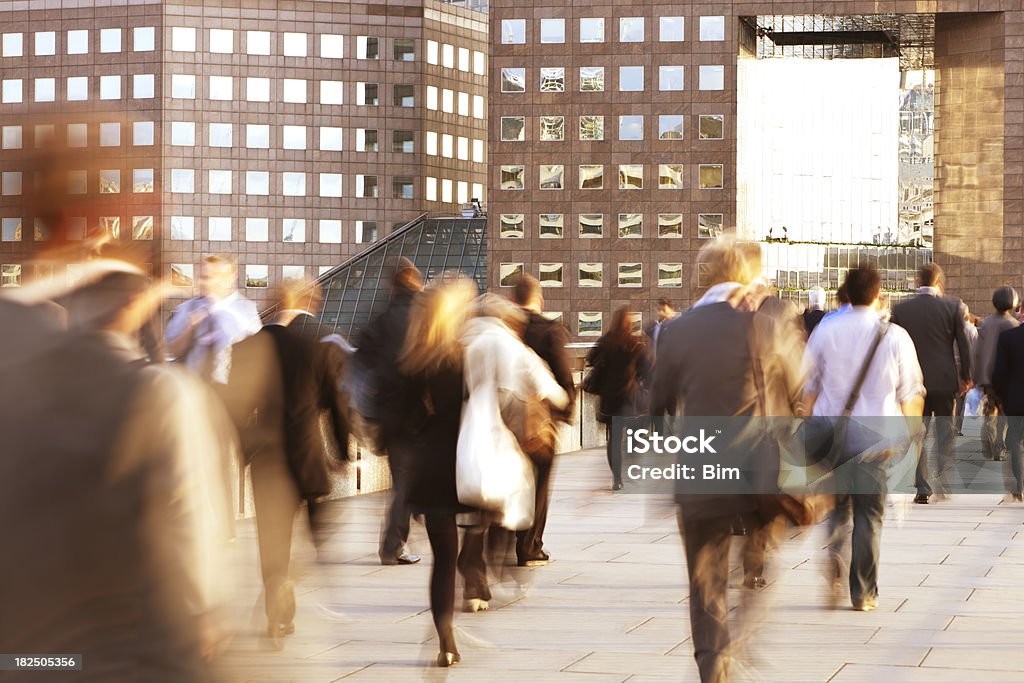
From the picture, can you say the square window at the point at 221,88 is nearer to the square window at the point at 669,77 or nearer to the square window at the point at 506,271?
the square window at the point at 506,271

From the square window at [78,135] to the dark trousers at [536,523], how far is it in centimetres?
852

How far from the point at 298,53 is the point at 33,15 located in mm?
17815

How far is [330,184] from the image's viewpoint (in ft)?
323

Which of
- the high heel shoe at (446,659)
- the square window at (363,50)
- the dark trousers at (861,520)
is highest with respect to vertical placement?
the square window at (363,50)

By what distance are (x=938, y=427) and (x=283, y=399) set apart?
9.19 m

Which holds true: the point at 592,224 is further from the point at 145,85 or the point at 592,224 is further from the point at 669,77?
the point at 145,85

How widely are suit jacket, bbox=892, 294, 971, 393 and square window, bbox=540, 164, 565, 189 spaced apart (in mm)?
70470

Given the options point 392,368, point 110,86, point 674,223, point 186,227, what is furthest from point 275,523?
point 110,86

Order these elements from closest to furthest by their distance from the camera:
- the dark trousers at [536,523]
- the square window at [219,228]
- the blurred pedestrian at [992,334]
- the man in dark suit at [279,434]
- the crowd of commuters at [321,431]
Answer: the crowd of commuters at [321,431]
the man in dark suit at [279,434]
the dark trousers at [536,523]
the blurred pedestrian at [992,334]
the square window at [219,228]

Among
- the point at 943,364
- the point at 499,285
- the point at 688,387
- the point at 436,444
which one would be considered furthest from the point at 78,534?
the point at 499,285

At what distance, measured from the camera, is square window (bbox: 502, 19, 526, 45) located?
83.5m

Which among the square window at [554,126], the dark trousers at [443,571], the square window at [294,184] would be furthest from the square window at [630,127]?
the dark trousers at [443,571]

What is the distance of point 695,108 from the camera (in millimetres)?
83500

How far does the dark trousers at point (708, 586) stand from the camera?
6.36m
